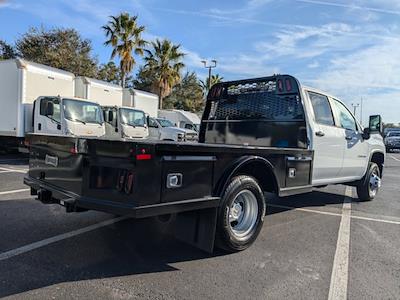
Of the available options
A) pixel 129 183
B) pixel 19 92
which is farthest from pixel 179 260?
pixel 19 92

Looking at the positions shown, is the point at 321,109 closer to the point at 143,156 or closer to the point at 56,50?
the point at 143,156

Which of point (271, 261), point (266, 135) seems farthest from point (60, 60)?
point (271, 261)

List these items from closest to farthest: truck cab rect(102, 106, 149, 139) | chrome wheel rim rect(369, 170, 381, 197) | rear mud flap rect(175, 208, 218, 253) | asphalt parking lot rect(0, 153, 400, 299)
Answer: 1. asphalt parking lot rect(0, 153, 400, 299)
2. rear mud flap rect(175, 208, 218, 253)
3. chrome wheel rim rect(369, 170, 381, 197)
4. truck cab rect(102, 106, 149, 139)

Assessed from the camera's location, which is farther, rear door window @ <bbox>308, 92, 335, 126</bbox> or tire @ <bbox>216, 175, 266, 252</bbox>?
rear door window @ <bbox>308, 92, 335, 126</bbox>

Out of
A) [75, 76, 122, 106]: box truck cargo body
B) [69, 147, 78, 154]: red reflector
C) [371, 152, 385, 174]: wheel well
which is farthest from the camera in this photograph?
[75, 76, 122, 106]: box truck cargo body

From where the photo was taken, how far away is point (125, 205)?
3.77 meters

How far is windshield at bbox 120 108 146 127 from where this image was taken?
16953 millimetres

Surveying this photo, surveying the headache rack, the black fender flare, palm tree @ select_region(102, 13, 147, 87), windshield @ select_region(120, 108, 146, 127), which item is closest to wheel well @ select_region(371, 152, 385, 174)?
the headache rack

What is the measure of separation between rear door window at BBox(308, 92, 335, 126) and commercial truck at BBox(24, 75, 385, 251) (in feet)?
0.06

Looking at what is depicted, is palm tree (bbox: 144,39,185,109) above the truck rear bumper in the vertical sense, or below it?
above

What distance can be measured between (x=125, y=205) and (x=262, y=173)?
213 centimetres

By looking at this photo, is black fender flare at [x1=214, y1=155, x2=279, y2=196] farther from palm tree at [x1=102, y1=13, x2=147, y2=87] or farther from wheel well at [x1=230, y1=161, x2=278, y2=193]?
palm tree at [x1=102, y1=13, x2=147, y2=87]

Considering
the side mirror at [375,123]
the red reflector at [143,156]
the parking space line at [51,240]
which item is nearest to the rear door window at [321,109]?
the side mirror at [375,123]

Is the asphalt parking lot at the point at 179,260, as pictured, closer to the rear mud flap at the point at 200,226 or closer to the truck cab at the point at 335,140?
the rear mud flap at the point at 200,226
